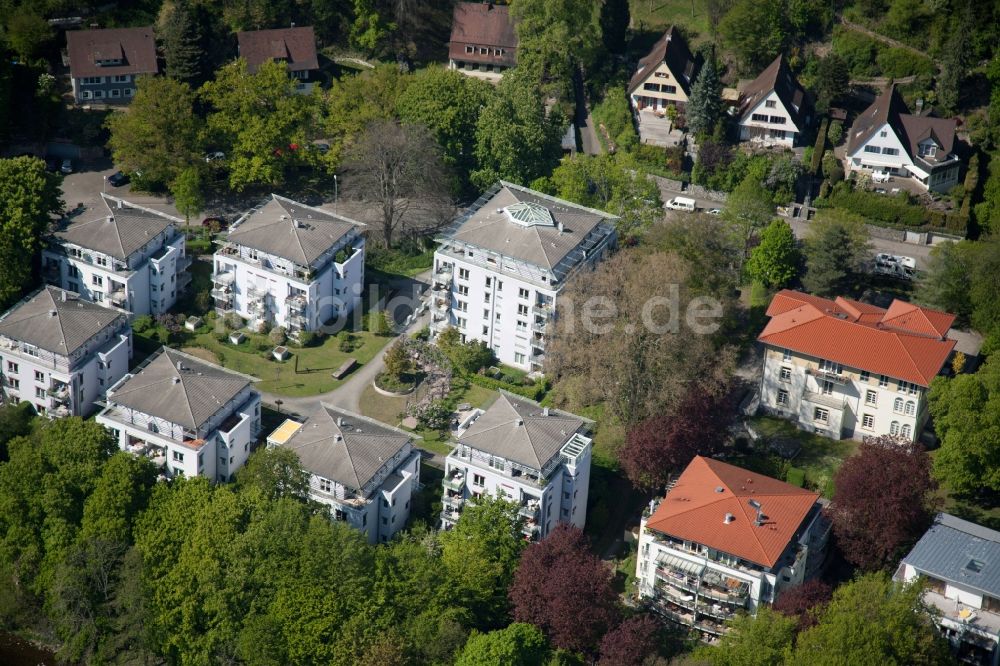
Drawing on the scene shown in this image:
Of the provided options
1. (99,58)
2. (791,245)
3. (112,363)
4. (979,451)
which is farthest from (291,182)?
(979,451)

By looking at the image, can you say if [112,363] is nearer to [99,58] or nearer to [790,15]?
[99,58]

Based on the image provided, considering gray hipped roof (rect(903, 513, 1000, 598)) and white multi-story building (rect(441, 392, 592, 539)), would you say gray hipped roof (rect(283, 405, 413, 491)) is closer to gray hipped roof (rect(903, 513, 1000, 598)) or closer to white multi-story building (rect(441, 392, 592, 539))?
white multi-story building (rect(441, 392, 592, 539))

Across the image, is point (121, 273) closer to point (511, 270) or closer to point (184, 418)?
point (184, 418)

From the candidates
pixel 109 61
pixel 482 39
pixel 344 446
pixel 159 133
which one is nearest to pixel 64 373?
pixel 344 446

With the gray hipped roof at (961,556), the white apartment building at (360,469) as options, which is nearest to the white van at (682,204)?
the white apartment building at (360,469)

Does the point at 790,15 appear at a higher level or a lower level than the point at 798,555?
higher

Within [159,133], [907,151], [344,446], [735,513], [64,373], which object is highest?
[907,151]

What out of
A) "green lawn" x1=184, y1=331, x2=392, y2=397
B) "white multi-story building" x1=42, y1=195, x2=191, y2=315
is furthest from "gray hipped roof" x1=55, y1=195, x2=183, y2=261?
"green lawn" x1=184, y1=331, x2=392, y2=397
